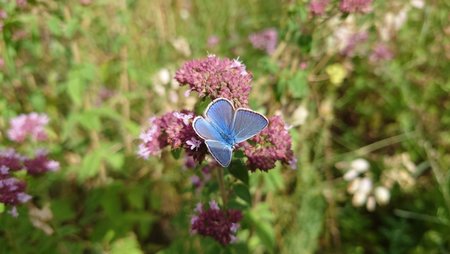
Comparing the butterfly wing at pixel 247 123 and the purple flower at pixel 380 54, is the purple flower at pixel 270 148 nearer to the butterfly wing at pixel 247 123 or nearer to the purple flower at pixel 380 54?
the butterfly wing at pixel 247 123

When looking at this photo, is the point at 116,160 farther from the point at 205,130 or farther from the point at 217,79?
the point at 205,130

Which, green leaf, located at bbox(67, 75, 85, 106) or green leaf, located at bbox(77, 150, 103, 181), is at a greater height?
green leaf, located at bbox(67, 75, 85, 106)

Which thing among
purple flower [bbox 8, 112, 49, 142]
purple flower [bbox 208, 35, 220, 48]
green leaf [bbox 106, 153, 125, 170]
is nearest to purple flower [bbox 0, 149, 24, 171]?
purple flower [bbox 8, 112, 49, 142]

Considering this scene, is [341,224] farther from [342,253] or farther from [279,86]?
[279,86]

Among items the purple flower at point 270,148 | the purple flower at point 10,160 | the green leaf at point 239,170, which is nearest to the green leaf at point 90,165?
the purple flower at point 10,160

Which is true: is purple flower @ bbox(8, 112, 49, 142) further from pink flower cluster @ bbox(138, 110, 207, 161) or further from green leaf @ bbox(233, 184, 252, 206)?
green leaf @ bbox(233, 184, 252, 206)

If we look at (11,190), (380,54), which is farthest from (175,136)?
(380,54)
